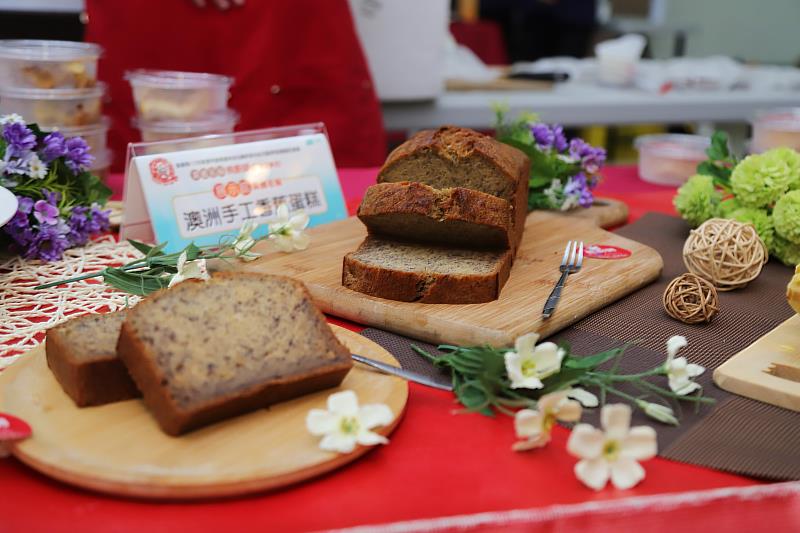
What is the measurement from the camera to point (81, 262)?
6.35 feet

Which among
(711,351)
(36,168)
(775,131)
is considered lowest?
(711,351)

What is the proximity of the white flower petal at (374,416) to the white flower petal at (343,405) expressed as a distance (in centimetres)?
2

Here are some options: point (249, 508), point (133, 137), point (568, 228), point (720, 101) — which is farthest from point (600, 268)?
point (720, 101)

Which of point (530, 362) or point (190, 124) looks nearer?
point (530, 362)

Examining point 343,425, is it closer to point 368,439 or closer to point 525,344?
point 368,439

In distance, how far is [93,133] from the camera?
7.92 ft

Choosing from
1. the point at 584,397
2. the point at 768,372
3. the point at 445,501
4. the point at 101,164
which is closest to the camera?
the point at 445,501

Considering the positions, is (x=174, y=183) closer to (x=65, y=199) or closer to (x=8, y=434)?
(x=65, y=199)

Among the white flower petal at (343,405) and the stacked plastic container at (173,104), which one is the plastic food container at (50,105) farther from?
the white flower petal at (343,405)

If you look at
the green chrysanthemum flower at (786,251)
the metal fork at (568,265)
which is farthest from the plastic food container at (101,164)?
the green chrysanthemum flower at (786,251)

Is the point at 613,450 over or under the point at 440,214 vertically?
under

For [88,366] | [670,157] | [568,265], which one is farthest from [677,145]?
[88,366]

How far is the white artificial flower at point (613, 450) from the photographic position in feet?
3.26

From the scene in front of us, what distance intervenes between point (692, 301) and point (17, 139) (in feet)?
5.31
